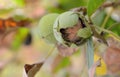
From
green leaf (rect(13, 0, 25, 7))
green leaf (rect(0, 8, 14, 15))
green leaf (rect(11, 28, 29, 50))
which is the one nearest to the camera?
green leaf (rect(0, 8, 14, 15))

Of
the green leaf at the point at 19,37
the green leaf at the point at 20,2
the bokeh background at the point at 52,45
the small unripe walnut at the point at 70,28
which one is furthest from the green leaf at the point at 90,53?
the green leaf at the point at 19,37

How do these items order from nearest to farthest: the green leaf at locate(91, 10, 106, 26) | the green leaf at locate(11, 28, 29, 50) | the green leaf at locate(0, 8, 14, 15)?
the green leaf at locate(91, 10, 106, 26) < the green leaf at locate(0, 8, 14, 15) < the green leaf at locate(11, 28, 29, 50)

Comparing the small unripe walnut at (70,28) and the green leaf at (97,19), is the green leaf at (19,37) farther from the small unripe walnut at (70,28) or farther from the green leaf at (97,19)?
the small unripe walnut at (70,28)

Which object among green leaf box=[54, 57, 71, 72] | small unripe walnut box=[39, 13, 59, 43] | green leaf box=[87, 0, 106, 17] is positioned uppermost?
green leaf box=[87, 0, 106, 17]

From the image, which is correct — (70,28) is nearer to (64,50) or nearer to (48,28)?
(48,28)

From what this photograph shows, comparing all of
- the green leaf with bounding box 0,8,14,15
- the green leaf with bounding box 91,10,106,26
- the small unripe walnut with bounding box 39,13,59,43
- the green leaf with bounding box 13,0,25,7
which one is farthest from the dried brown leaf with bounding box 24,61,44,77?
the green leaf with bounding box 13,0,25,7

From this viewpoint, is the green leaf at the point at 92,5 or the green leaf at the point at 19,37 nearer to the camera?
the green leaf at the point at 92,5

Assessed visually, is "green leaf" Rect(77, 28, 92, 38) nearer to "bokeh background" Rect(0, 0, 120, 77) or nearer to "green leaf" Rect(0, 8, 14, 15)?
"bokeh background" Rect(0, 0, 120, 77)

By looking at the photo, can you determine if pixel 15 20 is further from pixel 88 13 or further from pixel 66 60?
pixel 88 13

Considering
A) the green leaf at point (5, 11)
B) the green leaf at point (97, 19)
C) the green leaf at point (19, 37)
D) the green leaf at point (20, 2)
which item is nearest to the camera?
the green leaf at point (97, 19)

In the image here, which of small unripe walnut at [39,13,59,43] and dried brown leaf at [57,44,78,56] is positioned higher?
small unripe walnut at [39,13,59,43]

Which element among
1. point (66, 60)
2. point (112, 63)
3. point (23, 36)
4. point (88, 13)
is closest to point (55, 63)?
point (66, 60)
